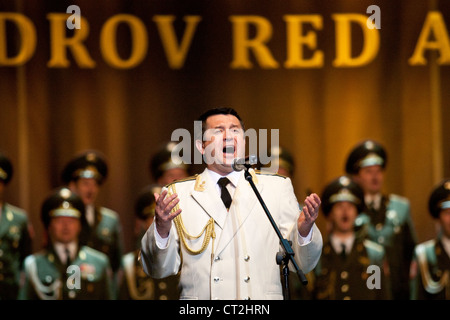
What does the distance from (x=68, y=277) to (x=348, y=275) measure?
1.88m

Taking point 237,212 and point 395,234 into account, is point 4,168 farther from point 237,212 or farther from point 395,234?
point 237,212

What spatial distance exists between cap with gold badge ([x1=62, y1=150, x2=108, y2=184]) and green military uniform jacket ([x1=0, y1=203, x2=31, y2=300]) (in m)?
0.42

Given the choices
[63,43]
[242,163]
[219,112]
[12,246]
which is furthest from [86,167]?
[242,163]

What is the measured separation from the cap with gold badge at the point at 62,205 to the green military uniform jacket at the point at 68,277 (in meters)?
0.23

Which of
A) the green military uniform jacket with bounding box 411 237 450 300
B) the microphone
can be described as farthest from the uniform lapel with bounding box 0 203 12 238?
the microphone

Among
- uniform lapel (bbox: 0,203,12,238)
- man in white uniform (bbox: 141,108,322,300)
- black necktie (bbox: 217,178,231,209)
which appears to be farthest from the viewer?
uniform lapel (bbox: 0,203,12,238)

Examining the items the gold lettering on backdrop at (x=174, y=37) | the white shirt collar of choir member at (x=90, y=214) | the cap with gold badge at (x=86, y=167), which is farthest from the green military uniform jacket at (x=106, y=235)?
the gold lettering on backdrop at (x=174, y=37)

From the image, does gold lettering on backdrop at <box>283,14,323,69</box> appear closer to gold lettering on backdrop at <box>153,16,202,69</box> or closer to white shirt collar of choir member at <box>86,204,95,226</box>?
gold lettering on backdrop at <box>153,16,202,69</box>

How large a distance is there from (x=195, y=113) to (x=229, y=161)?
2.87 m

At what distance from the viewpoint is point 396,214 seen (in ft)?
18.6

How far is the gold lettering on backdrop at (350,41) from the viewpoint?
18.5ft

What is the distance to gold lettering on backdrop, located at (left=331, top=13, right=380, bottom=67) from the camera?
223 inches

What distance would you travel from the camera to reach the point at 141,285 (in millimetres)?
5457
